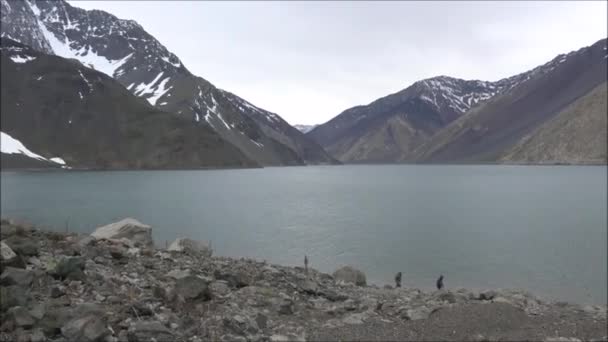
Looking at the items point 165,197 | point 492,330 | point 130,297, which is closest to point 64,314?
point 130,297

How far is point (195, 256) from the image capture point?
21.8m

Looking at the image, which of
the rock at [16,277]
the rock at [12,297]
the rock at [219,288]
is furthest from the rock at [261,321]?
the rock at [16,277]

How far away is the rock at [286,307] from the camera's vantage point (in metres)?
13.9

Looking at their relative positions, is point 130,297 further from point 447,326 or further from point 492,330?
point 492,330

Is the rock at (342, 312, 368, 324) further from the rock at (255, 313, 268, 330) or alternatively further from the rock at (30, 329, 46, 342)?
the rock at (30, 329, 46, 342)

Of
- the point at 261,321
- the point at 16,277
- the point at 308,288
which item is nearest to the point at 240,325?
the point at 261,321

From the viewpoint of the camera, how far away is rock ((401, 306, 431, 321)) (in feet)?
48.3

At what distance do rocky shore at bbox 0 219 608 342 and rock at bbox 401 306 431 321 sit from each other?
0.04m

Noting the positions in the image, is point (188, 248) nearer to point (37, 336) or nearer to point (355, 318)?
point (355, 318)

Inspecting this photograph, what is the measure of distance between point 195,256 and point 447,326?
12.3 metres

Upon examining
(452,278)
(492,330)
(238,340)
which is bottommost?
(452,278)

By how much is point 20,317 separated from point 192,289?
4149mm

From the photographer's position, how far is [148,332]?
9719 millimetres

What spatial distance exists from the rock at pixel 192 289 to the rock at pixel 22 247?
4.97m
